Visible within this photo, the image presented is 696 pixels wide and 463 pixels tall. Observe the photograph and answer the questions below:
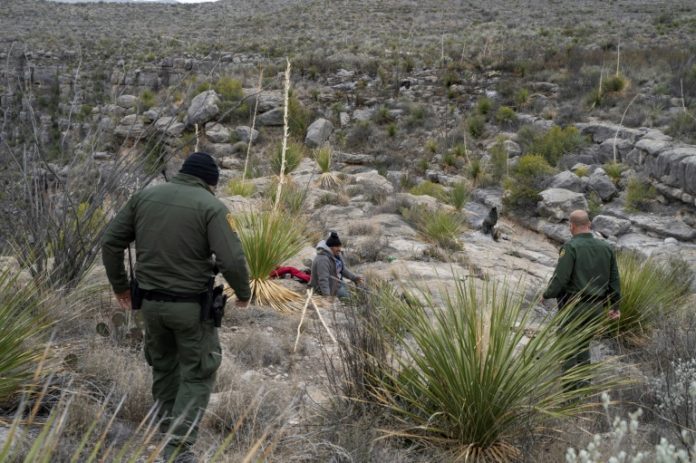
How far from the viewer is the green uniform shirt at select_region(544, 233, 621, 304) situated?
510 centimetres

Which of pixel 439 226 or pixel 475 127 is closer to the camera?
pixel 439 226

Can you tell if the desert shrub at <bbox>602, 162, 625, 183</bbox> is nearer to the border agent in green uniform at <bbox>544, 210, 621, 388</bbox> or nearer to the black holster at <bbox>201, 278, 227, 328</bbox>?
the border agent in green uniform at <bbox>544, 210, 621, 388</bbox>

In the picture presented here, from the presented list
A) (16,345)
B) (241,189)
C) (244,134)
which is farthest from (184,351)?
(244,134)

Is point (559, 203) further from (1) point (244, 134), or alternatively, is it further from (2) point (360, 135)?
(1) point (244, 134)

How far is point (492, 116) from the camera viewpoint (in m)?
20.3

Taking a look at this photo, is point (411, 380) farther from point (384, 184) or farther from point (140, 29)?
point (140, 29)

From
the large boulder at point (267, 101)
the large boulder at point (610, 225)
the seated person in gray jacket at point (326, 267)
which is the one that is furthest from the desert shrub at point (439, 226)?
the large boulder at point (267, 101)

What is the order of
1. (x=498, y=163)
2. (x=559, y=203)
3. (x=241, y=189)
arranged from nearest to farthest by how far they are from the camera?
(x=241, y=189), (x=559, y=203), (x=498, y=163)

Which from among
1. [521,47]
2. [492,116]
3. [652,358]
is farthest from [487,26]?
[652,358]

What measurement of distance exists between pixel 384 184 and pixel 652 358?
1030 cm

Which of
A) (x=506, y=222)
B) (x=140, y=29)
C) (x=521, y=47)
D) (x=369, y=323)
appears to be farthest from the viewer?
(x=140, y=29)

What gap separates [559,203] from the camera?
13.0 meters

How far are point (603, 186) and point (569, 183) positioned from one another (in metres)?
0.73

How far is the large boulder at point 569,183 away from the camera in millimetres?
13883
